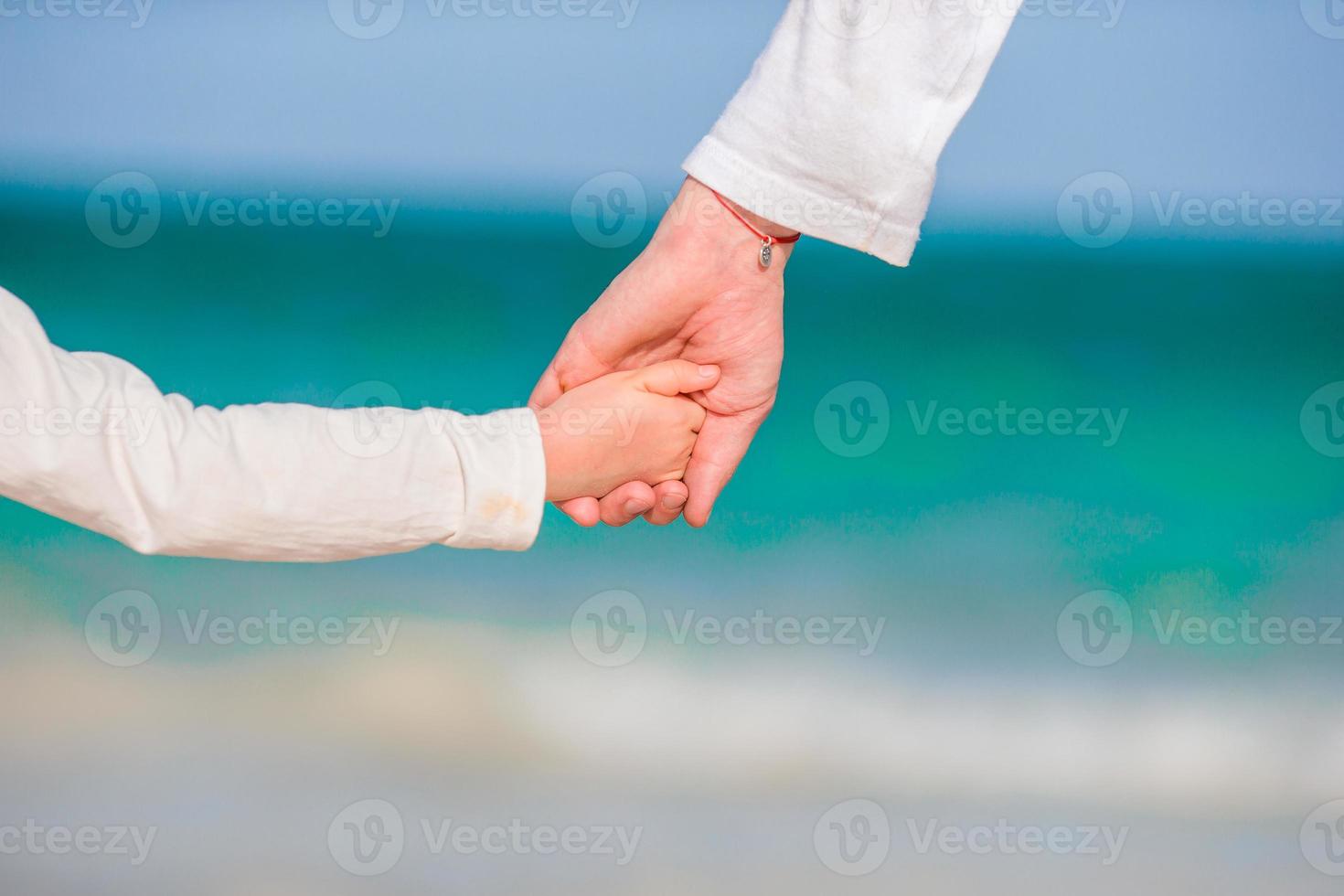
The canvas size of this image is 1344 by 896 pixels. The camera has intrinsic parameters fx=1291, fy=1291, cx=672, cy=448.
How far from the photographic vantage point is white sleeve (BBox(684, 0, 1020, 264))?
1122 mm

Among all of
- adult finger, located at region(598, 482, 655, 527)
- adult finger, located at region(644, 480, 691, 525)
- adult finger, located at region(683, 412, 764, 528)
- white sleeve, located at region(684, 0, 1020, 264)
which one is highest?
white sleeve, located at region(684, 0, 1020, 264)

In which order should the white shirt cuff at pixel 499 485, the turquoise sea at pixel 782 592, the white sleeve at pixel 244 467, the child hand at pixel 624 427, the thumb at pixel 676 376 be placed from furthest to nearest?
1. the turquoise sea at pixel 782 592
2. the thumb at pixel 676 376
3. the child hand at pixel 624 427
4. the white shirt cuff at pixel 499 485
5. the white sleeve at pixel 244 467

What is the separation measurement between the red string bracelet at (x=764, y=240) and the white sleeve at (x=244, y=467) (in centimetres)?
32

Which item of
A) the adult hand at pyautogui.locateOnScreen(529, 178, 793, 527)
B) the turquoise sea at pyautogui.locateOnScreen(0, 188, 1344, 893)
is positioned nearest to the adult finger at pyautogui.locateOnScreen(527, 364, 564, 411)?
the adult hand at pyautogui.locateOnScreen(529, 178, 793, 527)

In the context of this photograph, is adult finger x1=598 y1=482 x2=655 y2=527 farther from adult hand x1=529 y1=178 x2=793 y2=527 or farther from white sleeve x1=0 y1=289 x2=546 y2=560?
white sleeve x1=0 y1=289 x2=546 y2=560

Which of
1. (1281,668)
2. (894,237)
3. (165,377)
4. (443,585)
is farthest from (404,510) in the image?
(165,377)

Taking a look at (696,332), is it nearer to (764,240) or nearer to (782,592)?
(764,240)

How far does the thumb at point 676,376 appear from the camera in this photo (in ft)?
4.59

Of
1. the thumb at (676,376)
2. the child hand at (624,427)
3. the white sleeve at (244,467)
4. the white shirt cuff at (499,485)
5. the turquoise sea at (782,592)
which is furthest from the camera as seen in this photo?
the turquoise sea at (782,592)

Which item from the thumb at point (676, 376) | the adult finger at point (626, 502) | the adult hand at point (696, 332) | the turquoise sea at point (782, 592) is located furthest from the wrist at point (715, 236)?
the turquoise sea at point (782, 592)

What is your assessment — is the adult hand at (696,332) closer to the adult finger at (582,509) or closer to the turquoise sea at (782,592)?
the adult finger at (582,509)

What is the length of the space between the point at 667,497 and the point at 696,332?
7.6 inches

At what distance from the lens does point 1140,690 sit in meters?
2.45

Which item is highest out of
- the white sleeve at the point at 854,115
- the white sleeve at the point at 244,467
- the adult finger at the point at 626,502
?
the white sleeve at the point at 854,115
